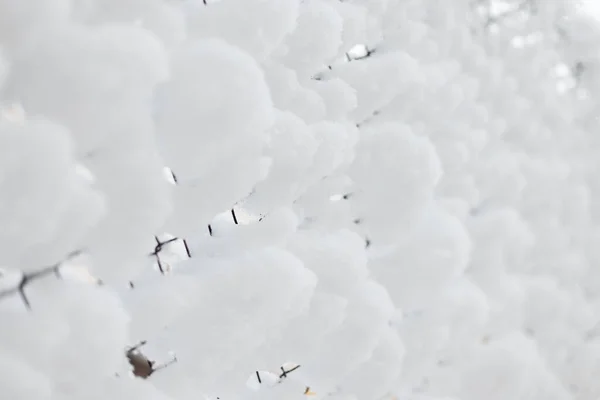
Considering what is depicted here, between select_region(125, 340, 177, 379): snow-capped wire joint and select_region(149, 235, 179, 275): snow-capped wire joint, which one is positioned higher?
select_region(149, 235, 179, 275): snow-capped wire joint

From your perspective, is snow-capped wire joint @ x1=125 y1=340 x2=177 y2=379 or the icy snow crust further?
snow-capped wire joint @ x1=125 y1=340 x2=177 y2=379

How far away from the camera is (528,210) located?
1.08m

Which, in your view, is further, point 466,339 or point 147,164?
point 466,339

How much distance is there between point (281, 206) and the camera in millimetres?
663

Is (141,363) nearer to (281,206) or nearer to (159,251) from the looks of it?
(159,251)

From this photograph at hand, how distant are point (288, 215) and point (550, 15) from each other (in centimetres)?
75

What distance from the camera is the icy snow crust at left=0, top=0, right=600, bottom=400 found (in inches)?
17.7

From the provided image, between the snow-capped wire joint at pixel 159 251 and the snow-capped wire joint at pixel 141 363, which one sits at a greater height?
the snow-capped wire joint at pixel 159 251

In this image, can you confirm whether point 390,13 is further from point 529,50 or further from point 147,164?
point 147,164

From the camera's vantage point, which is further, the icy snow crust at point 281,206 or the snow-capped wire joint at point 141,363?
the snow-capped wire joint at point 141,363

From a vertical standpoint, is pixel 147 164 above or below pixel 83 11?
below

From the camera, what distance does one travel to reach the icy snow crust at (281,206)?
17.7 inches

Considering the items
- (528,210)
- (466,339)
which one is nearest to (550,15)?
(528,210)

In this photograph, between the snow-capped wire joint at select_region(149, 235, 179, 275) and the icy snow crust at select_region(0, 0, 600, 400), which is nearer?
the icy snow crust at select_region(0, 0, 600, 400)
